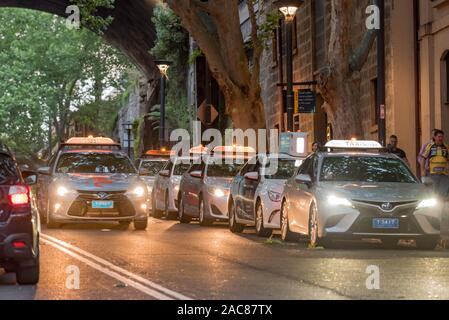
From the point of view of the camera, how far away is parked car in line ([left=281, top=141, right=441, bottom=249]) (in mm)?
18484

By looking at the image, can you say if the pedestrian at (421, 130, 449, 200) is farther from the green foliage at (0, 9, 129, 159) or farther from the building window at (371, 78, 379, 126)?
the green foliage at (0, 9, 129, 159)

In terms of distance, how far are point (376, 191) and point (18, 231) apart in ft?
23.4

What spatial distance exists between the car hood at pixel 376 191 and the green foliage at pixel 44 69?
56.1 metres

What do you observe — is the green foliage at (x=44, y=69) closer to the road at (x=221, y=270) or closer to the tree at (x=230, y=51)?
the tree at (x=230, y=51)

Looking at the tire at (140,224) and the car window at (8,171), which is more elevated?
the car window at (8,171)

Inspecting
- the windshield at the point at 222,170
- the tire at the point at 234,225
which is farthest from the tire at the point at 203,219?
the tire at the point at 234,225

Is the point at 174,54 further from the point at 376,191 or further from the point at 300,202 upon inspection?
the point at 376,191

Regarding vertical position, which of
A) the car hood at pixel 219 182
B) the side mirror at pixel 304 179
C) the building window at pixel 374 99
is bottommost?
the car hood at pixel 219 182

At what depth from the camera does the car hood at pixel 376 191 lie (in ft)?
61.0

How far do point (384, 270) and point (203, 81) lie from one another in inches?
1654

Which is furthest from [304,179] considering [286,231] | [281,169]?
[281,169]

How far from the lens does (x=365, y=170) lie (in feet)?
65.4

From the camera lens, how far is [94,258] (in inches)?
656
